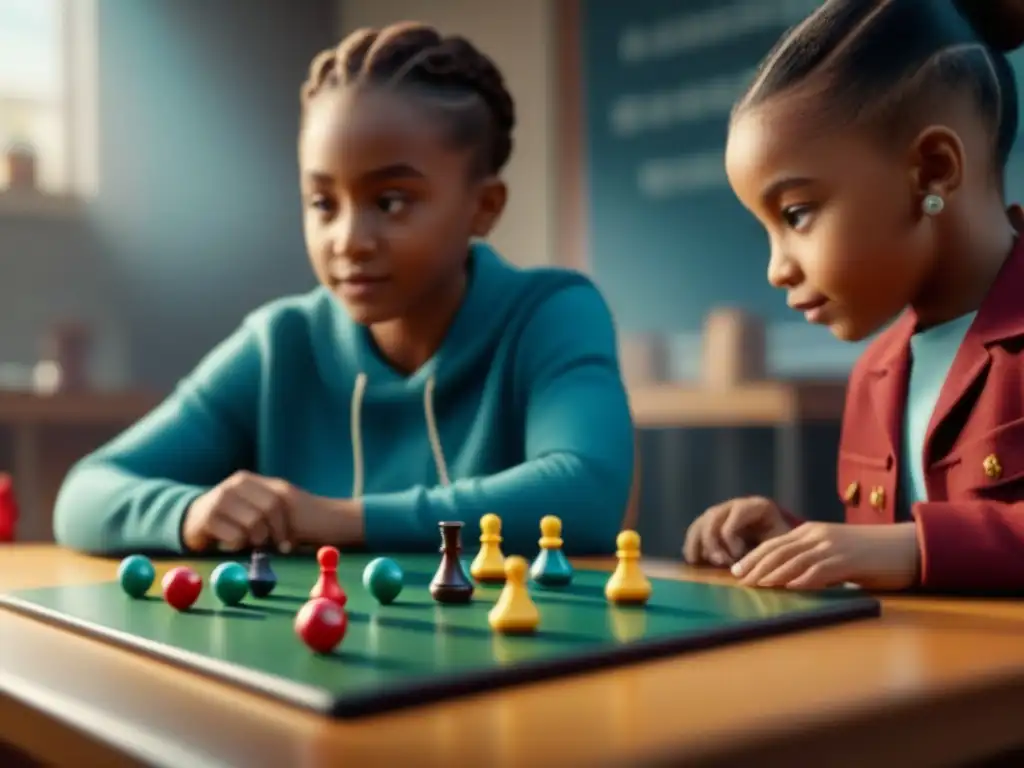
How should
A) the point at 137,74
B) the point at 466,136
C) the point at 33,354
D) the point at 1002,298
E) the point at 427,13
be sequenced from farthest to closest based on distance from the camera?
the point at 427,13
the point at 137,74
the point at 33,354
the point at 466,136
the point at 1002,298

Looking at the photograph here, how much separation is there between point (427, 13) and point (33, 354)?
4.81 feet

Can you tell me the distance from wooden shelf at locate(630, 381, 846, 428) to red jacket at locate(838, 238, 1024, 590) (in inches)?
44.3

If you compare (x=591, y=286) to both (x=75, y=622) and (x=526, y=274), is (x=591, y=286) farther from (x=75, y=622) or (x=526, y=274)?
(x=75, y=622)

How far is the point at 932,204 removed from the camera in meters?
0.86

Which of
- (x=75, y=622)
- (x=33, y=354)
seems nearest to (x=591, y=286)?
(x=75, y=622)

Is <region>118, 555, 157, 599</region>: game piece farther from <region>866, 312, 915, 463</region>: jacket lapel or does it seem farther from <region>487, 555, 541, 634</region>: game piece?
<region>866, 312, 915, 463</region>: jacket lapel

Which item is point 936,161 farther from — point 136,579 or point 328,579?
point 136,579

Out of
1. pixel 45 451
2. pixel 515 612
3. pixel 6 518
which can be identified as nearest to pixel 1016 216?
pixel 515 612

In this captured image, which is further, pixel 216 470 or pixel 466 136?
pixel 216 470

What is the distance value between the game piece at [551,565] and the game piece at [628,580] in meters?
0.06

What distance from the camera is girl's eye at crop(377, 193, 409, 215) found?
1.19 m

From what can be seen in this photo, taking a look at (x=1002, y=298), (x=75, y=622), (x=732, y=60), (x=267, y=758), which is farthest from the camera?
(x=732, y=60)

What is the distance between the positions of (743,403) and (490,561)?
158cm

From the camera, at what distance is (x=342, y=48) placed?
129 centimetres
